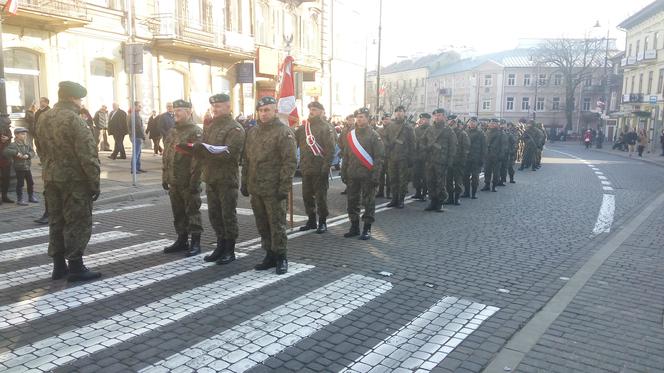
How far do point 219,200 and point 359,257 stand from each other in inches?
75.9

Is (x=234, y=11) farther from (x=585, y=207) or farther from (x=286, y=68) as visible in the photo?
(x=585, y=207)

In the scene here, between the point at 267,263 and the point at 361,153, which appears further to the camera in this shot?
the point at 361,153

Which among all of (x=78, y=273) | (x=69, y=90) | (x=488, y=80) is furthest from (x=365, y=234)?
(x=488, y=80)

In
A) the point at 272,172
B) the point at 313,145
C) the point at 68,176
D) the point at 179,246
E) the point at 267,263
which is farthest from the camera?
the point at 313,145

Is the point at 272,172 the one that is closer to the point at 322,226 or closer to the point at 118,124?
the point at 322,226

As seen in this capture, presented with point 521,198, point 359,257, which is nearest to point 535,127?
point 521,198

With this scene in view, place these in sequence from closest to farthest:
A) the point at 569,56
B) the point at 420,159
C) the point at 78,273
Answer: the point at 78,273 → the point at 420,159 → the point at 569,56

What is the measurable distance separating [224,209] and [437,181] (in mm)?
5308

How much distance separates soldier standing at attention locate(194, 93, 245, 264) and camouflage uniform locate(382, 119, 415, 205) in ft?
16.4

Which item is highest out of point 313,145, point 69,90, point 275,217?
point 69,90

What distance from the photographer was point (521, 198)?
41.3ft

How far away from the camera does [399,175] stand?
10883 mm

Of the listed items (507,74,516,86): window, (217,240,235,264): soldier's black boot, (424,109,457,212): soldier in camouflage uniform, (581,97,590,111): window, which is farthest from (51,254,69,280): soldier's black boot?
(581,97,590,111): window

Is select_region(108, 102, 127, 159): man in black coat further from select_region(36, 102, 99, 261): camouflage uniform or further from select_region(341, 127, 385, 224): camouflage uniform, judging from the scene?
select_region(36, 102, 99, 261): camouflage uniform
